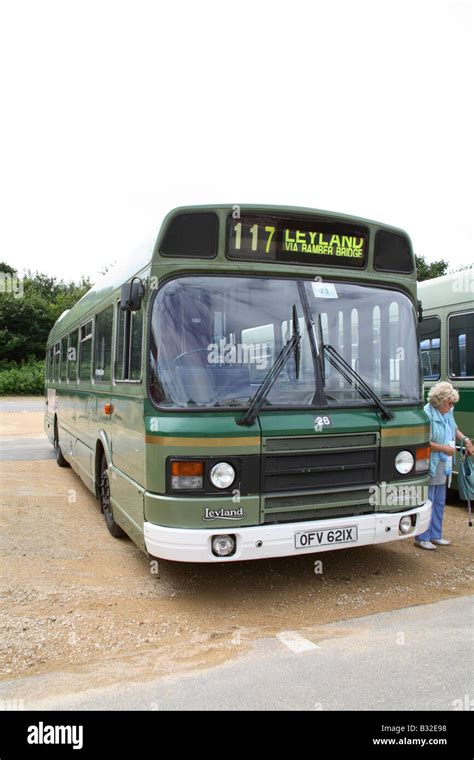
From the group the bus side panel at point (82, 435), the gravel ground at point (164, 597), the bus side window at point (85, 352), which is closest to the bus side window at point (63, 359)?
the bus side panel at point (82, 435)

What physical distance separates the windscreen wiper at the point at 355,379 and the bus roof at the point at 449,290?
4.30 metres

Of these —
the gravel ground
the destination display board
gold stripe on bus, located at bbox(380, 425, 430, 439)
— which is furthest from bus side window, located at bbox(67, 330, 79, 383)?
gold stripe on bus, located at bbox(380, 425, 430, 439)

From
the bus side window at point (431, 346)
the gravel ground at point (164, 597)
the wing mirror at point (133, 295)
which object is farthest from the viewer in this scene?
the bus side window at point (431, 346)

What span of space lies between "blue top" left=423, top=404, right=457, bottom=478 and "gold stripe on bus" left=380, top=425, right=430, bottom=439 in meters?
0.76

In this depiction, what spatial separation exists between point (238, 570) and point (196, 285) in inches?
107

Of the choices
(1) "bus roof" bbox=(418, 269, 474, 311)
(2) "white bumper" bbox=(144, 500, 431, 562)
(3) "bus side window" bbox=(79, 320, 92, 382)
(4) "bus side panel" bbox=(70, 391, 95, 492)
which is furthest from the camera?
(1) "bus roof" bbox=(418, 269, 474, 311)

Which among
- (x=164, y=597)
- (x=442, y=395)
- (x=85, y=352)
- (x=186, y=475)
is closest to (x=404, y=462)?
(x=442, y=395)

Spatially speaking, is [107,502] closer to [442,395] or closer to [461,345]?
[442,395]

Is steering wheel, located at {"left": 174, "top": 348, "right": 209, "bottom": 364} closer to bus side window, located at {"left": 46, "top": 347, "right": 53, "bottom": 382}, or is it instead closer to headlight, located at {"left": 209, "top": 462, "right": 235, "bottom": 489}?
headlight, located at {"left": 209, "top": 462, "right": 235, "bottom": 489}

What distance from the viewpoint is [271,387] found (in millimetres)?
5160

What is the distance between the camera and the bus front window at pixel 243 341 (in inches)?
201

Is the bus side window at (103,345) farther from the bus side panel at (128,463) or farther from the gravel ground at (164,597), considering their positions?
the gravel ground at (164,597)

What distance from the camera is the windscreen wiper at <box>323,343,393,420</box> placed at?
5477mm
